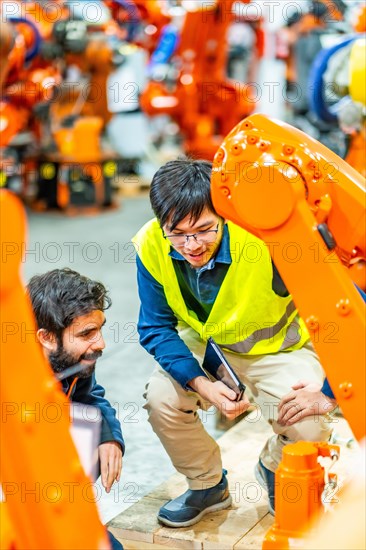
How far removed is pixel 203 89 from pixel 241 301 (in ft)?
19.2

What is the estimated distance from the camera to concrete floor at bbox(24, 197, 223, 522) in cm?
366

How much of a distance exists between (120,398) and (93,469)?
1.80m

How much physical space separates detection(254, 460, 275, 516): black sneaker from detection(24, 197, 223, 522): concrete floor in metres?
0.46

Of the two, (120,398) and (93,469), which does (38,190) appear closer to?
(120,398)

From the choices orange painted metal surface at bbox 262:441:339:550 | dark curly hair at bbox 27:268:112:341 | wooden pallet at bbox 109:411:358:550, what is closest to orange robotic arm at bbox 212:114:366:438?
orange painted metal surface at bbox 262:441:339:550

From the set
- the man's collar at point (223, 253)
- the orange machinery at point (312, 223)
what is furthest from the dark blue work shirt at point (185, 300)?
the orange machinery at point (312, 223)

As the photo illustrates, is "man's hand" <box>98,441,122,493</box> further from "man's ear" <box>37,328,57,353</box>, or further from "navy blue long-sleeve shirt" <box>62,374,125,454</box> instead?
"man's ear" <box>37,328,57,353</box>

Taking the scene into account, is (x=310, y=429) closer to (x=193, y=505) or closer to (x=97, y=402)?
(x=193, y=505)

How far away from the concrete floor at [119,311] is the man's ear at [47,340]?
0.78m

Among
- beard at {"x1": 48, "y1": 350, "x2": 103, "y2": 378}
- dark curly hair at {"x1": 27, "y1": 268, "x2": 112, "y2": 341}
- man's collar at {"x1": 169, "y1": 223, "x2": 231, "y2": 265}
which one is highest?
man's collar at {"x1": 169, "y1": 223, "x2": 231, "y2": 265}

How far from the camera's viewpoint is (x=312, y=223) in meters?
2.10

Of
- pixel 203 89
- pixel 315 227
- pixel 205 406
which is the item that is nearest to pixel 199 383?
pixel 205 406

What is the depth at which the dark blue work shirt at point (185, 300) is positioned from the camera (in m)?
2.98

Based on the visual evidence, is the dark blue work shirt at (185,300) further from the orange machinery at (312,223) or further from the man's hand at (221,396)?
the orange machinery at (312,223)
